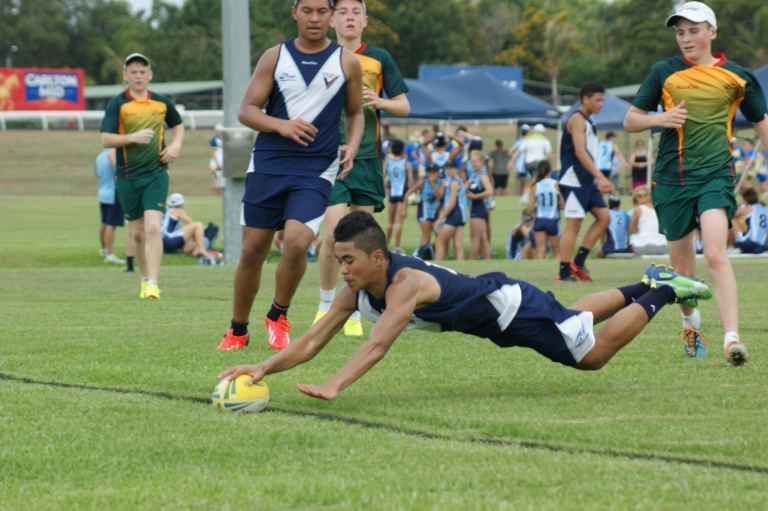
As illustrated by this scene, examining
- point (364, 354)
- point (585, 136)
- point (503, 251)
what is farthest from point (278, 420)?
point (503, 251)

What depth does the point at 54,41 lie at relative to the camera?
11788 cm

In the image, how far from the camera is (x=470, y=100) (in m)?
34.7

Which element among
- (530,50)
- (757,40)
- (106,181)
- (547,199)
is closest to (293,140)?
(547,199)

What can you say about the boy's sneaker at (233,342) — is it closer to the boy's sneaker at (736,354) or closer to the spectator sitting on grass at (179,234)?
the boy's sneaker at (736,354)

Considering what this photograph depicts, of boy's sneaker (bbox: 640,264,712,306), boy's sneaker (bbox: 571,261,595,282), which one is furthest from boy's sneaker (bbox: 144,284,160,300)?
boy's sneaker (bbox: 640,264,712,306)

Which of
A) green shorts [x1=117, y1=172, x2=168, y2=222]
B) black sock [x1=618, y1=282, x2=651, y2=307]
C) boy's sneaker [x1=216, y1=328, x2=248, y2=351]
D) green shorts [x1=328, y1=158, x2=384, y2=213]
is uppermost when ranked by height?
green shorts [x1=328, y1=158, x2=384, y2=213]

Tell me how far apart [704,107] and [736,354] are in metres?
1.50

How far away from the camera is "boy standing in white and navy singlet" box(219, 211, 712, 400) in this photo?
530 centimetres

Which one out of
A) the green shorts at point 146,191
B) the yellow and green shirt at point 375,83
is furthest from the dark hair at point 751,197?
the yellow and green shirt at point 375,83

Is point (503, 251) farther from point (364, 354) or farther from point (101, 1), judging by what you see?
point (101, 1)

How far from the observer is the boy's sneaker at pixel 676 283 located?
251 inches

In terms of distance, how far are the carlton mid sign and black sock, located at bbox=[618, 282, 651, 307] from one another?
76.7 metres

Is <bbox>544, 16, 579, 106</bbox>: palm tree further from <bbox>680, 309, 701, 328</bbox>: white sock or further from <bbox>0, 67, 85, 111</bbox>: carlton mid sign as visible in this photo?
<bbox>680, 309, 701, 328</bbox>: white sock

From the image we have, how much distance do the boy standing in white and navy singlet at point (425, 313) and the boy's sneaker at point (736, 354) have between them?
631mm
